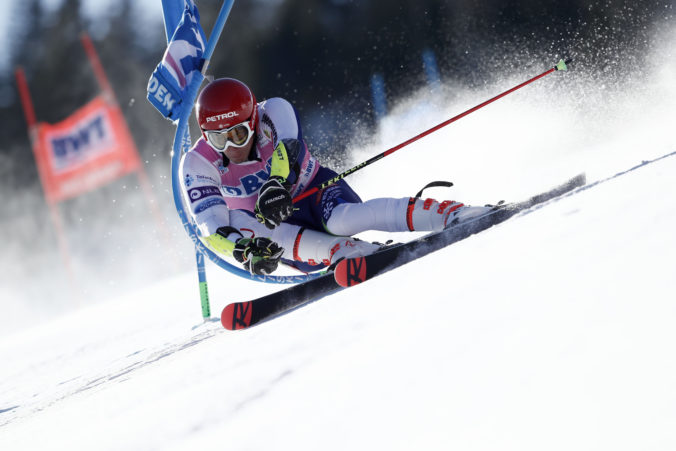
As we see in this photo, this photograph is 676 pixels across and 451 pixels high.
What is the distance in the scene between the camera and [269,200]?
3104 millimetres

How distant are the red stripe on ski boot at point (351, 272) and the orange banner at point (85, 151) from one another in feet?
38.3

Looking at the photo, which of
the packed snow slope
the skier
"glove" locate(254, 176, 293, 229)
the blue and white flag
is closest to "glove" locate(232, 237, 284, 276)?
the skier

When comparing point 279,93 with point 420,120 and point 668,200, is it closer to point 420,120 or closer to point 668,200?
point 420,120

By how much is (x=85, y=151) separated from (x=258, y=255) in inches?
481

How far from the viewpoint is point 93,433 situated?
1463 mm

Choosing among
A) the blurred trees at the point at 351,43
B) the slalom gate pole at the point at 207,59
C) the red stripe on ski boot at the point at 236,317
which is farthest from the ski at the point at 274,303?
the blurred trees at the point at 351,43

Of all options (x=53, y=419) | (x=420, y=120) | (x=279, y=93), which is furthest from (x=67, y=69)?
(x=53, y=419)

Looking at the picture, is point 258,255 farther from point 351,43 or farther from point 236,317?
point 351,43

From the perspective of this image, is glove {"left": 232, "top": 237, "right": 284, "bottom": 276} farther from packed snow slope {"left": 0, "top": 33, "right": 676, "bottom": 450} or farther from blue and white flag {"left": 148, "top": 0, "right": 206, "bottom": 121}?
blue and white flag {"left": 148, "top": 0, "right": 206, "bottom": 121}

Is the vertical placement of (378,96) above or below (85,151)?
below

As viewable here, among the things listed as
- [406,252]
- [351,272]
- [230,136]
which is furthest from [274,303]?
[230,136]

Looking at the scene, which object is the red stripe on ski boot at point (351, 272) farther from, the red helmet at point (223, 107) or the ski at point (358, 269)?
the red helmet at point (223, 107)

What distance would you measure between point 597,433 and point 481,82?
352 inches

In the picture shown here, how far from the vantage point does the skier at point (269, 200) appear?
3131mm
